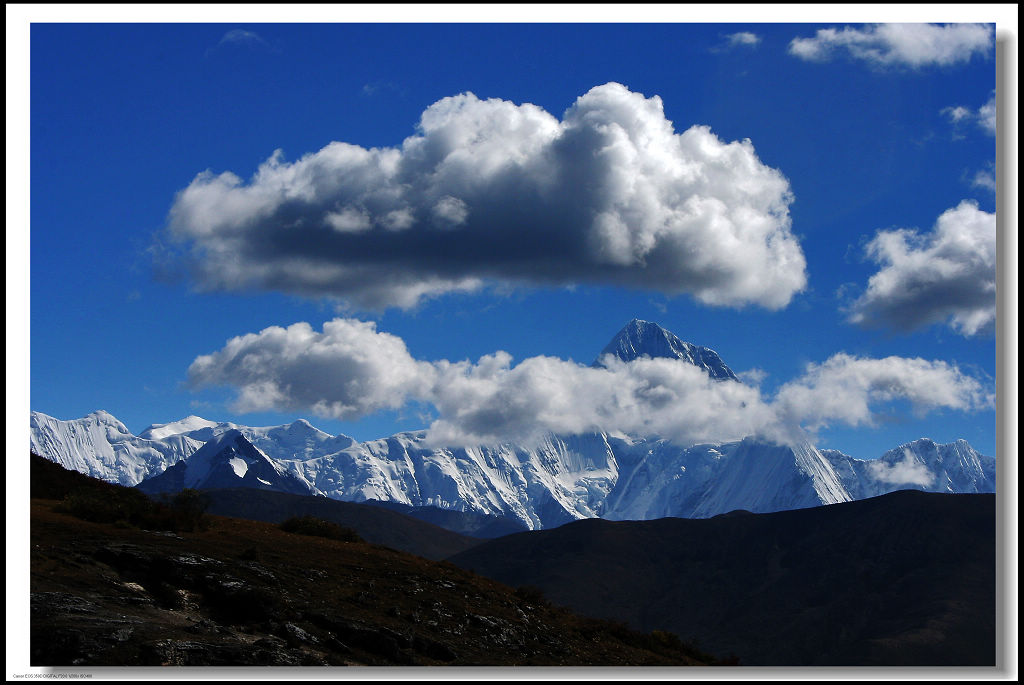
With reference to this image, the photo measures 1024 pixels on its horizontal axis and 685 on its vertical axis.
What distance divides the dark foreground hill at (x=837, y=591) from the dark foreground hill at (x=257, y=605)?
103m

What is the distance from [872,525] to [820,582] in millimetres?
23825

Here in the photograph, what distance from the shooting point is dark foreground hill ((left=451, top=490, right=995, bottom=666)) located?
13912cm

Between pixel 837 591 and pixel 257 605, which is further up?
pixel 837 591

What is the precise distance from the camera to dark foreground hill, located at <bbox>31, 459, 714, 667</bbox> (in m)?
26.6

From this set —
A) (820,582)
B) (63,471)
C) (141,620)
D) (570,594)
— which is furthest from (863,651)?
(141,620)

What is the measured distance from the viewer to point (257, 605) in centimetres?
3136

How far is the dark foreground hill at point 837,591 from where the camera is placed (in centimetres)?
13912

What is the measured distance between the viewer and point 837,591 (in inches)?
6604

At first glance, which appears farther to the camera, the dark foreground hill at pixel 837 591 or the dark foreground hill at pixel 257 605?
the dark foreground hill at pixel 837 591

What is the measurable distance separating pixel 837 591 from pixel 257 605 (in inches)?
6069

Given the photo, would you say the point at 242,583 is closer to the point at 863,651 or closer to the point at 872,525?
the point at 863,651

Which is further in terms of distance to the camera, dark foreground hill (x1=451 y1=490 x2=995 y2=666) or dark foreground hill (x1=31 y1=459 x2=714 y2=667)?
dark foreground hill (x1=451 y1=490 x2=995 y2=666)

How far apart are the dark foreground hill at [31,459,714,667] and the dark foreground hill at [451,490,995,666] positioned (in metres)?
103

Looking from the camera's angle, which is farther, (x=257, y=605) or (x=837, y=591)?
(x=837, y=591)
